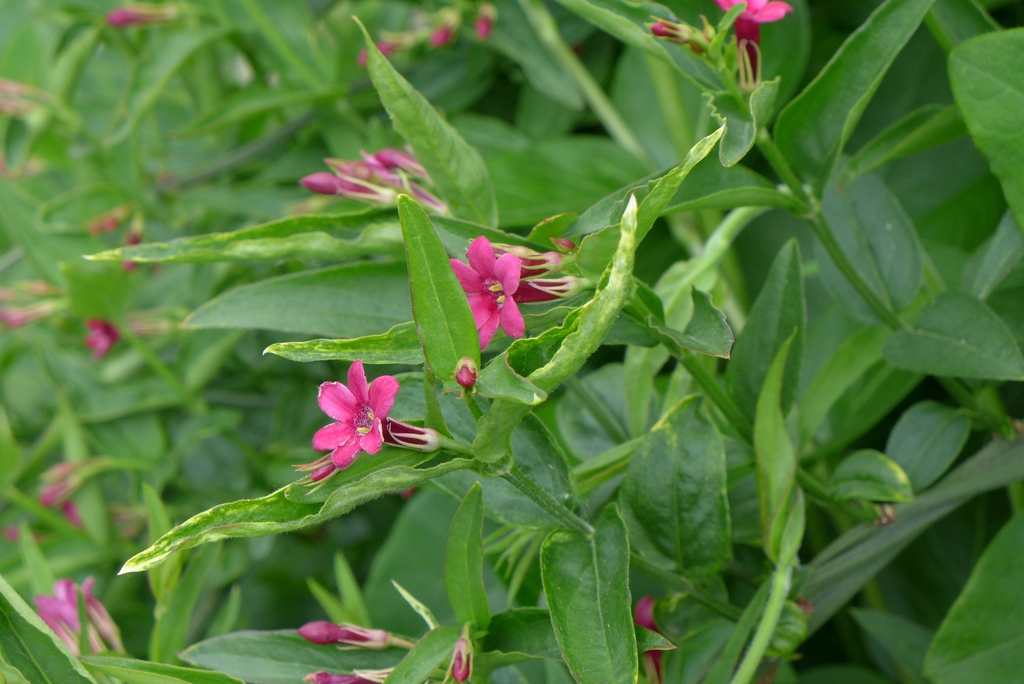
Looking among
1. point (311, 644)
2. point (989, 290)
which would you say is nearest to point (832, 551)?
point (989, 290)

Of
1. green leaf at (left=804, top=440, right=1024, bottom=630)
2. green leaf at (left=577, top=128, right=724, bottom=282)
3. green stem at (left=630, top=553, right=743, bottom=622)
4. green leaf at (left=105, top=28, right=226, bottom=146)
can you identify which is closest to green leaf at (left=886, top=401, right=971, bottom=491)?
green leaf at (left=804, top=440, right=1024, bottom=630)

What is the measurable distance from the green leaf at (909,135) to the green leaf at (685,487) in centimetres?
15

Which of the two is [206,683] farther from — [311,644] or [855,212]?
[855,212]

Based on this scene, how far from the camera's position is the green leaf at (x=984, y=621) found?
417 millimetres

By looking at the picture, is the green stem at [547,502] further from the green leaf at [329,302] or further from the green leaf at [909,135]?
the green leaf at [909,135]

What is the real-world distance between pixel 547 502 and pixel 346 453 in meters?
0.09

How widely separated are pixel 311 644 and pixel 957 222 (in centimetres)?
49

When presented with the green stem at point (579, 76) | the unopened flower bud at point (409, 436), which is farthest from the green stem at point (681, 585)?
the green stem at point (579, 76)

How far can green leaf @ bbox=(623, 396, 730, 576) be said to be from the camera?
1.24 ft

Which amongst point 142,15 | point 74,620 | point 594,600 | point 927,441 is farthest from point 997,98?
point 142,15

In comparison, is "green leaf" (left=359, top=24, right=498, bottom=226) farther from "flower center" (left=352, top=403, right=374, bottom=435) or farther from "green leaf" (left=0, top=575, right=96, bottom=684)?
"green leaf" (left=0, top=575, right=96, bottom=684)

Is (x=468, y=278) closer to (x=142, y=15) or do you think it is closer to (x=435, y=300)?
(x=435, y=300)

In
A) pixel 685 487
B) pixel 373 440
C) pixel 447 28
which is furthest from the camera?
pixel 447 28

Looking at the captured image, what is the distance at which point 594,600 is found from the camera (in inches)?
13.1
